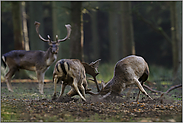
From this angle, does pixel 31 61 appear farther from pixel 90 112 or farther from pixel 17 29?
pixel 90 112

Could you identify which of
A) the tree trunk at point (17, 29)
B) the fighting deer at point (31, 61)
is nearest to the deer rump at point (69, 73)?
the fighting deer at point (31, 61)

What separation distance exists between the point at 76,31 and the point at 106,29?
19244 millimetres

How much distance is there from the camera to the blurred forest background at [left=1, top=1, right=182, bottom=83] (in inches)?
447

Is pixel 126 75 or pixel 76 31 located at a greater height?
pixel 76 31

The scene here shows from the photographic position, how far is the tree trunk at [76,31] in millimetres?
11047

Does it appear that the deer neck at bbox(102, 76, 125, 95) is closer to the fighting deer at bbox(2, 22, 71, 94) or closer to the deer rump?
the deer rump

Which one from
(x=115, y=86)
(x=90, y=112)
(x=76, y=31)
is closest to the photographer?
(x=90, y=112)

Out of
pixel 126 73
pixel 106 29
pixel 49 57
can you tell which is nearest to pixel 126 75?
pixel 126 73

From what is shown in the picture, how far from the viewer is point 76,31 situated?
11.0 m

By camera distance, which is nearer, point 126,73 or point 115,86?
point 126,73

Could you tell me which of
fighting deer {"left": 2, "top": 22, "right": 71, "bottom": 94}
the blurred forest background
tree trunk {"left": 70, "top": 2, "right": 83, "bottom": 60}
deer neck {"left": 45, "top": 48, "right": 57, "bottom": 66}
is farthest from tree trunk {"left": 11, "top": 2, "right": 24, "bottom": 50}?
deer neck {"left": 45, "top": 48, "right": 57, "bottom": 66}

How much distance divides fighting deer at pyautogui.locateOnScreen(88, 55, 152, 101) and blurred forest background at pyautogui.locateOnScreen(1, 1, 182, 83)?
381 cm

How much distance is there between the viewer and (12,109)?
5.59 meters

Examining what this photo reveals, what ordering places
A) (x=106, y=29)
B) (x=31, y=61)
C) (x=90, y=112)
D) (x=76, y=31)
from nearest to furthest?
(x=90, y=112) → (x=31, y=61) → (x=76, y=31) → (x=106, y=29)
